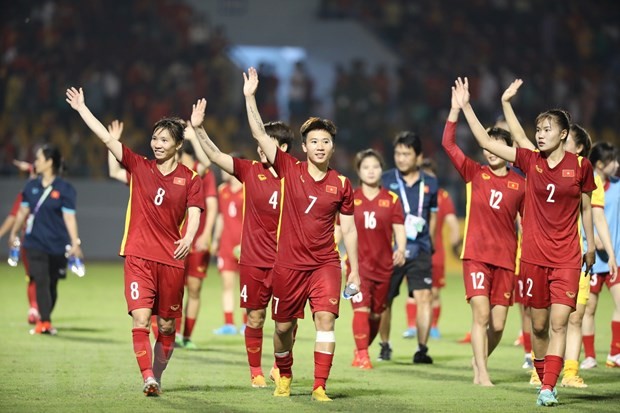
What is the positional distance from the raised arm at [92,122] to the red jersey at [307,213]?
4.41 feet

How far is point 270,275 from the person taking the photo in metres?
10.6

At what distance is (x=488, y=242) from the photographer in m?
10.9

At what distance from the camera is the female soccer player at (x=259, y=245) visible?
1055 centimetres

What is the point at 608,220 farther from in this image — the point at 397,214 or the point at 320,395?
the point at 320,395

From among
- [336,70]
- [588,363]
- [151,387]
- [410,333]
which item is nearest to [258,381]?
[151,387]

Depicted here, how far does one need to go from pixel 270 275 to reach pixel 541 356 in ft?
8.27

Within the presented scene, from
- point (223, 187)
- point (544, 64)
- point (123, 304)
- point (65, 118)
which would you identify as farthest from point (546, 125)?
point (544, 64)

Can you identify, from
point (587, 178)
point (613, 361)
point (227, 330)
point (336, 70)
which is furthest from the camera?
point (336, 70)

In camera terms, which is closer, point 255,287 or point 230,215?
point 255,287

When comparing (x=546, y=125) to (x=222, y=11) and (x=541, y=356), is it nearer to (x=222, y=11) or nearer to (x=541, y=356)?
(x=541, y=356)

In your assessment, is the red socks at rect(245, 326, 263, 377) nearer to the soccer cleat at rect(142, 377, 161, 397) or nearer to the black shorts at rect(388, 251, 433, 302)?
the soccer cleat at rect(142, 377, 161, 397)

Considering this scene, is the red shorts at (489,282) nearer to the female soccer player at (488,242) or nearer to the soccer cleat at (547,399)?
the female soccer player at (488,242)

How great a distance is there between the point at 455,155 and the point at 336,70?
2111 cm

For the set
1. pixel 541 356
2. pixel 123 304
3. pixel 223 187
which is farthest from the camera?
pixel 123 304
